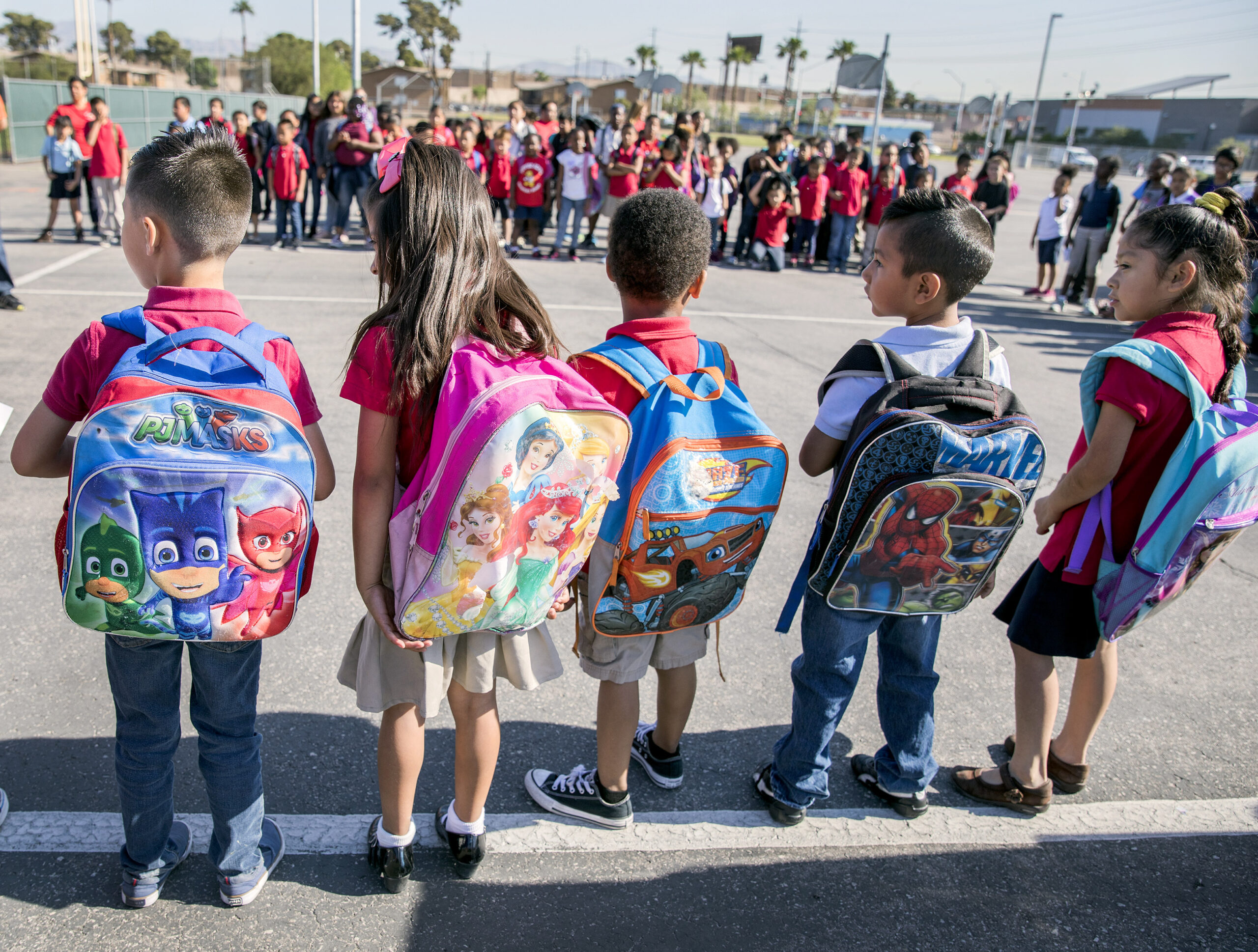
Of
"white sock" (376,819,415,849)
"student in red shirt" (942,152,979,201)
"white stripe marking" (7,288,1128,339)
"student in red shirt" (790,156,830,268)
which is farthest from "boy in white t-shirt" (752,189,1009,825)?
"student in red shirt" (790,156,830,268)

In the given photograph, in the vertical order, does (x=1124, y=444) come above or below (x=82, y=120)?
below

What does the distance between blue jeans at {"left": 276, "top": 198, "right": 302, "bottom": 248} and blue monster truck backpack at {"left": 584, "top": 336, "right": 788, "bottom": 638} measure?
34.0ft

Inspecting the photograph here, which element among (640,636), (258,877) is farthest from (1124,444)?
(258,877)

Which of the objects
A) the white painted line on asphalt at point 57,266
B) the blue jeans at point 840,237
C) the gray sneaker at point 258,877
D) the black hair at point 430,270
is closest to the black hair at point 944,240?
the black hair at point 430,270

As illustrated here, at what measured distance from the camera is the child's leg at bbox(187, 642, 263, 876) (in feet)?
6.25

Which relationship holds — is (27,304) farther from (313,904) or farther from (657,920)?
(657,920)

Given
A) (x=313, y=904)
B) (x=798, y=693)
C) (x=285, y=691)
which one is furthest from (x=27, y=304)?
(x=798, y=693)

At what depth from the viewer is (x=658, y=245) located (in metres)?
2.07

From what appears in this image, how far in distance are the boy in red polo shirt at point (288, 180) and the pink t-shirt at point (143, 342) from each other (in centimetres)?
1024

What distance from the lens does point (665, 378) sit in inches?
79.0

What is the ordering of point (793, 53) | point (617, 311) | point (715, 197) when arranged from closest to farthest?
1. point (617, 311)
2. point (715, 197)
3. point (793, 53)

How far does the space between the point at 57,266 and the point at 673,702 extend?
960cm

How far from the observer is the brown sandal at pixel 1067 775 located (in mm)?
2711

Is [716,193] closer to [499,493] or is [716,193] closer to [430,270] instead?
[430,270]
